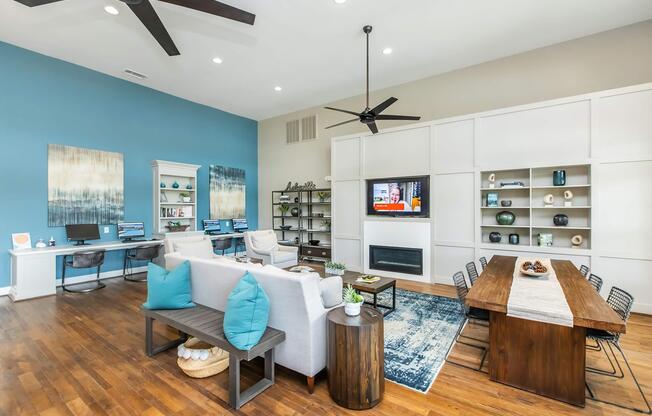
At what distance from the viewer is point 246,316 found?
2.11 metres

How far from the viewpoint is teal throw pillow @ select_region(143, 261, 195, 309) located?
2791mm

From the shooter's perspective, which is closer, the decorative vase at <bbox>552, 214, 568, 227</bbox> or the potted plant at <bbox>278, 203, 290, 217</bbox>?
the decorative vase at <bbox>552, 214, 568, 227</bbox>

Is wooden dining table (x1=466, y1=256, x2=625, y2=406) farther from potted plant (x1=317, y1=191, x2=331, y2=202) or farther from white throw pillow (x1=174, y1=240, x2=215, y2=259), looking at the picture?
potted plant (x1=317, y1=191, x2=331, y2=202)

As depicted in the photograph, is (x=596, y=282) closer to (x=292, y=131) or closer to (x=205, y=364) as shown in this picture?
(x=205, y=364)

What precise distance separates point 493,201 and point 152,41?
595 centimetres

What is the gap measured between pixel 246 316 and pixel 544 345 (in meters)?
2.20

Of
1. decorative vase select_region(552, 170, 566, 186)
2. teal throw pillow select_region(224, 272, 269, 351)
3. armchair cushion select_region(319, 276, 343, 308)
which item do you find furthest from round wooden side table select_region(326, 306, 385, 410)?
decorative vase select_region(552, 170, 566, 186)

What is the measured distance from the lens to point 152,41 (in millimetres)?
4520

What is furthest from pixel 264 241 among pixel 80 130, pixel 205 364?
pixel 80 130

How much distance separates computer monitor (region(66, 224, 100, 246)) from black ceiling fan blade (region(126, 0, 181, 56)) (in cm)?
367

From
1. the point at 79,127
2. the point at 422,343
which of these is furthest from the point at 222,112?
the point at 422,343

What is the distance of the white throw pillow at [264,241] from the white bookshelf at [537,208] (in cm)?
396

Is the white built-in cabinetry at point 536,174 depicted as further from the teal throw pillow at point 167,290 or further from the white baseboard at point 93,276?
the white baseboard at point 93,276

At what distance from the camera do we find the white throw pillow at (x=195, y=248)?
481cm
